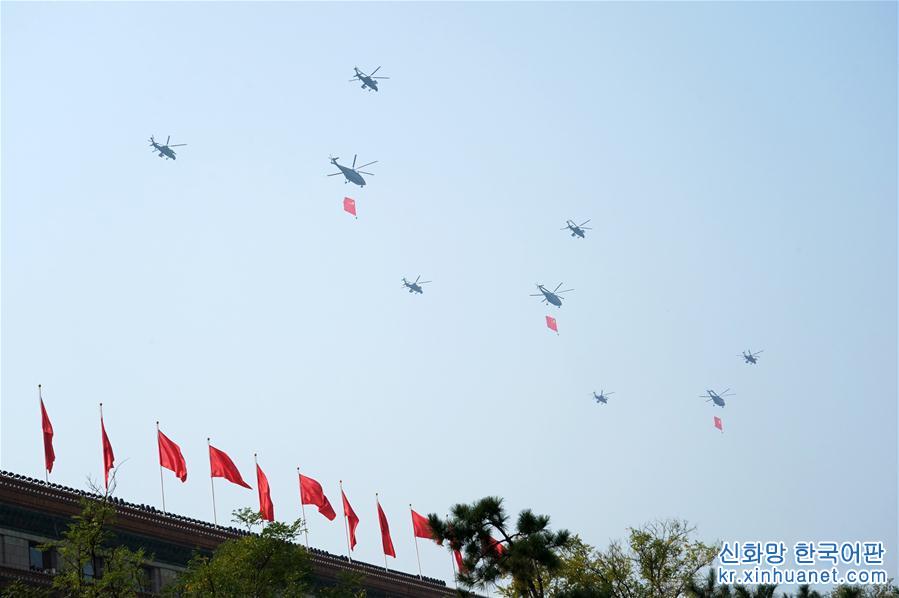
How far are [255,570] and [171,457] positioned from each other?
23624mm

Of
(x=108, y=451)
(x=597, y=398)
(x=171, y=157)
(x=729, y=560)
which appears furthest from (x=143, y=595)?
(x=597, y=398)

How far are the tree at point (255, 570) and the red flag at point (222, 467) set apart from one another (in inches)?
892

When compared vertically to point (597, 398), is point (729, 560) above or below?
below

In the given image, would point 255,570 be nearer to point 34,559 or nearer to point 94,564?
point 94,564

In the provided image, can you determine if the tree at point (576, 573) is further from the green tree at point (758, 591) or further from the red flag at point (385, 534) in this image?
the red flag at point (385, 534)

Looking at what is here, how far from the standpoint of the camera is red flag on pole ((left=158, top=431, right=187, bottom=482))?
194 ft

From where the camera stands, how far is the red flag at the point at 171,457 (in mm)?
59188

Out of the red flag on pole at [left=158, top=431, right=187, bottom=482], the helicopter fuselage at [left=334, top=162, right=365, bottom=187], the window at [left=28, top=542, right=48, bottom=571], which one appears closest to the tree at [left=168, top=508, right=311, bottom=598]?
the window at [left=28, top=542, right=48, bottom=571]

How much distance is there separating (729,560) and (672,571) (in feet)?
7.91

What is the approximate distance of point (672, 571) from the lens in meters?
50.7

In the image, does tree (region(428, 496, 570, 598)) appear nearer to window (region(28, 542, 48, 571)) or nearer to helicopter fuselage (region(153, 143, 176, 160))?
window (region(28, 542, 48, 571))

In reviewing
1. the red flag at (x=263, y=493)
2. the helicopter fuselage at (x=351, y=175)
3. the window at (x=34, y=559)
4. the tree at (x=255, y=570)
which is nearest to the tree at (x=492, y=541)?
the tree at (x=255, y=570)

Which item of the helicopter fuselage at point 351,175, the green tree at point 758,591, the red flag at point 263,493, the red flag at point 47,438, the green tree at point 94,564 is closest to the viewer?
the green tree at point 94,564

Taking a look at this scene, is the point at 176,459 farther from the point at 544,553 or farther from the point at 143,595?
the point at 544,553
